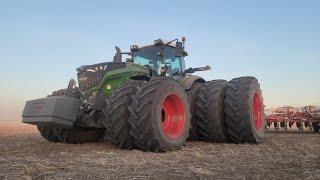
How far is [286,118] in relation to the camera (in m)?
19.3

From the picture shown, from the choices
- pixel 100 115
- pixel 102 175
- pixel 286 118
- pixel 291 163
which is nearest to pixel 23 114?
pixel 100 115

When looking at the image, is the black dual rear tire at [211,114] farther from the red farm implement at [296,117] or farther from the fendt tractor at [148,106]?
the red farm implement at [296,117]

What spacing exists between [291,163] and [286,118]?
1343cm

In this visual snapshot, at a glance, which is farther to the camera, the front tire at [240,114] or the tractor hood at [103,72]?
the front tire at [240,114]

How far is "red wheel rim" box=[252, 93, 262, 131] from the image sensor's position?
12.0 m

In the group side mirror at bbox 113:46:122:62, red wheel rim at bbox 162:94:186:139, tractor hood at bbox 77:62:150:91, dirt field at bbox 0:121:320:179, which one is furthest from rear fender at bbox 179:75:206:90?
dirt field at bbox 0:121:320:179

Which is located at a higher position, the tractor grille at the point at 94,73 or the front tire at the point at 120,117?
the tractor grille at the point at 94,73

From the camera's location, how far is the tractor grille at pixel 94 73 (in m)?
9.56

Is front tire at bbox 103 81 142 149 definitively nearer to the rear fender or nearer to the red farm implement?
the rear fender

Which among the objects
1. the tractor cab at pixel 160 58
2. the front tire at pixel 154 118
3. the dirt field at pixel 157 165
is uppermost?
the tractor cab at pixel 160 58

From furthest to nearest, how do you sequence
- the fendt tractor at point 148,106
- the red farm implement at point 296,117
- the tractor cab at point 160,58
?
the red farm implement at point 296,117, the tractor cab at point 160,58, the fendt tractor at point 148,106

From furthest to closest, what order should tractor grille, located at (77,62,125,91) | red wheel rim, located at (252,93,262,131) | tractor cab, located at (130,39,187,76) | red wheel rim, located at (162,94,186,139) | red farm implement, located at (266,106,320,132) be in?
red farm implement, located at (266,106,320,132)
red wheel rim, located at (252,93,262,131)
tractor cab, located at (130,39,187,76)
tractor grille, located at (77,62,125,91)
red wheel rim, located at (162,94,186,139)

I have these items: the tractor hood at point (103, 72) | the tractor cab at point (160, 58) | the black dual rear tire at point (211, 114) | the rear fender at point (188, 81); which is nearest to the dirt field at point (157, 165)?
the tractor hood at point (103, 72)

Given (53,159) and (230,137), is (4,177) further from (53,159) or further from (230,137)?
(230,137)
